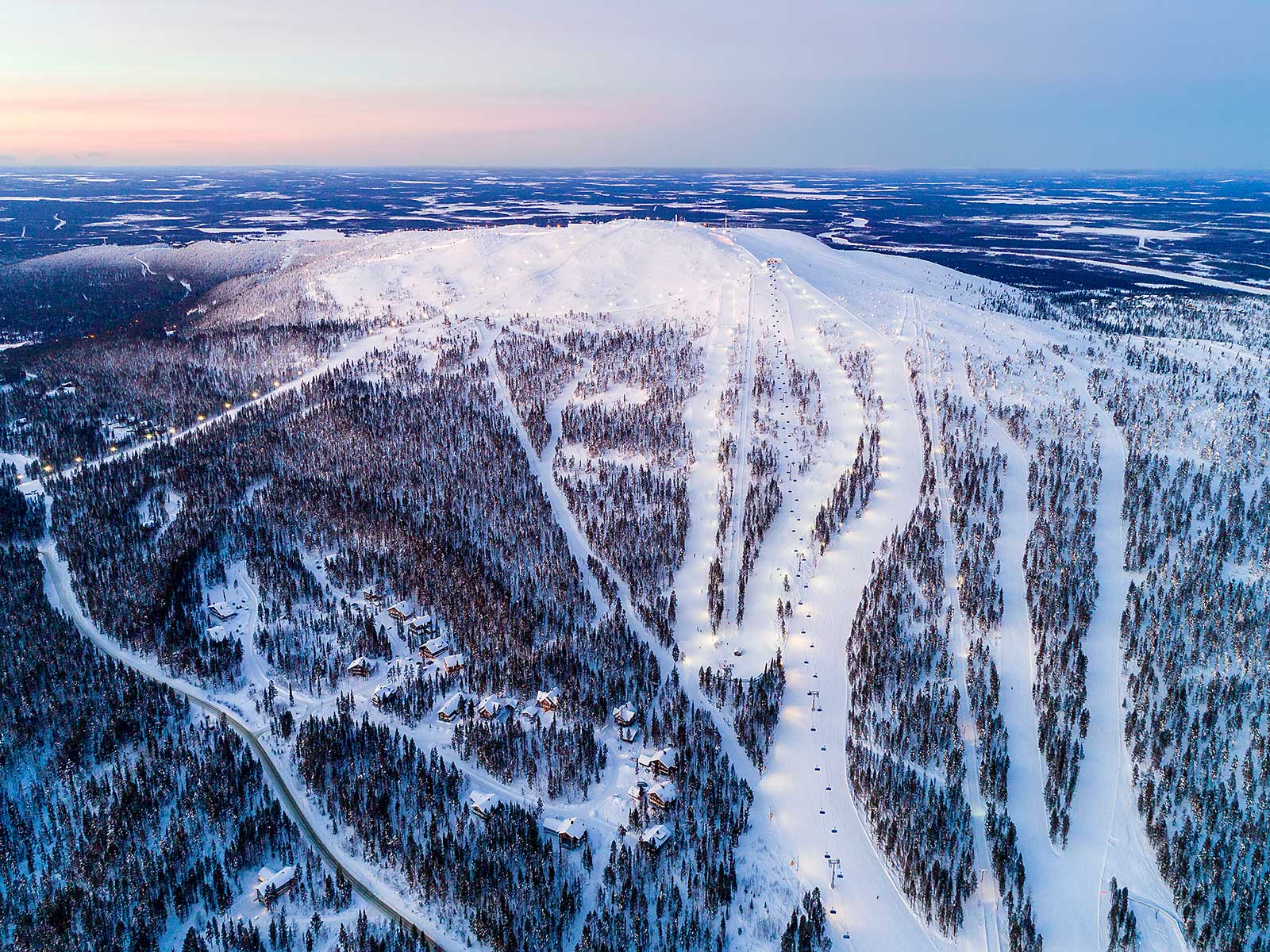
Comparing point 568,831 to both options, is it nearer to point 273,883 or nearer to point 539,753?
point 539,753

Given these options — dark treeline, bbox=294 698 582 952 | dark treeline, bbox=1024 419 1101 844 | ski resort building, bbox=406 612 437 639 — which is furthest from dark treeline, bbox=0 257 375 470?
dark treeline, bbox=1024 419 1101 844

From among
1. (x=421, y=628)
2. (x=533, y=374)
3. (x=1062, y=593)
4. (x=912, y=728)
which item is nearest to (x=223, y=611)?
(x=421, y=628)

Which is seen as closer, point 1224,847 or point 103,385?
point 1224,847

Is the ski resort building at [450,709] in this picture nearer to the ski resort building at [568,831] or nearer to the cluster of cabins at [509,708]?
the cluster of cabins at [509,708]

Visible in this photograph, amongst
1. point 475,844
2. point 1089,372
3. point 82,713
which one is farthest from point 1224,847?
point 1089,372

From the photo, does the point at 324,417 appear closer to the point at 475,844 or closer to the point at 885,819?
the point at 475,844

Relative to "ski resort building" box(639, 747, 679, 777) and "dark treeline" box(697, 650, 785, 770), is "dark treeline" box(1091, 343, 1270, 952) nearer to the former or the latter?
"dark treeline" box(697, 650, 785, 770)

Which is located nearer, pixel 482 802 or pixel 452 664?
pixel 482 802

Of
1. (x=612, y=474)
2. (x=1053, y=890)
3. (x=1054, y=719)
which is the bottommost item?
(x=1053, y=890)

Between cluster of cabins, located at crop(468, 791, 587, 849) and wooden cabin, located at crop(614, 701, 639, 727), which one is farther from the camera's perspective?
wooden cabin, located at crop(614, 701, 639, 727)
